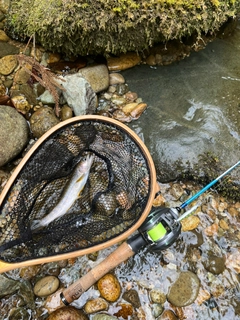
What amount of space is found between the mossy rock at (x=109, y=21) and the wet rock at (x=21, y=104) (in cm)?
63

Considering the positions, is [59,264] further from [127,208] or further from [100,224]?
[127,208]

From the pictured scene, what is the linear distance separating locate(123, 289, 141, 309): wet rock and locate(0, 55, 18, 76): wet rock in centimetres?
244

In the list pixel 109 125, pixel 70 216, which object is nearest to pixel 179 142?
pixel 109 125

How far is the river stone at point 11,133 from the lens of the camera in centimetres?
285

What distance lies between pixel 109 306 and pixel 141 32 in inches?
99.9

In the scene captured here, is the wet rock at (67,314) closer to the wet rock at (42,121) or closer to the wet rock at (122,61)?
the wet rock at (42,121)

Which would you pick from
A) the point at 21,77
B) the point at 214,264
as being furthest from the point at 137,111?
the point at 214,264

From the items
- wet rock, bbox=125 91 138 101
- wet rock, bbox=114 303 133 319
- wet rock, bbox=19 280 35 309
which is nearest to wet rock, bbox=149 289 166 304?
A: wet rock, bbox=114 303 133 319

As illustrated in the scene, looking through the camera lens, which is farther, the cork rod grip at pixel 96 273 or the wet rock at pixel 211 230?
the wet rock at pixel 211 230

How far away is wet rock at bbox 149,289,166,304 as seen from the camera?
267 centimetres

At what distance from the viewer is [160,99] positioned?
11.1ft

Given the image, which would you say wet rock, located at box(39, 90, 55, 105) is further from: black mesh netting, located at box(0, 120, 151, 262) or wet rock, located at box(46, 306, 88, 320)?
wet rock, located at box(46, 306, 88, 320)

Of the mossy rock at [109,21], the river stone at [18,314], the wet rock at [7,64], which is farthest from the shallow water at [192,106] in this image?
the river stone at [18,314]

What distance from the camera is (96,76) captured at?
10.9 ft
